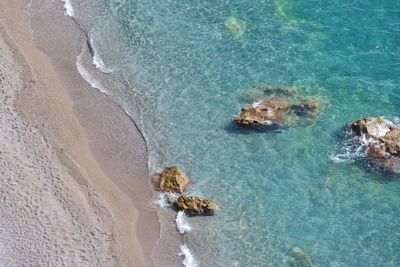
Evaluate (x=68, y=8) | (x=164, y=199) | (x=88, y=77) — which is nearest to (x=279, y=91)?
(x=164, y=199)

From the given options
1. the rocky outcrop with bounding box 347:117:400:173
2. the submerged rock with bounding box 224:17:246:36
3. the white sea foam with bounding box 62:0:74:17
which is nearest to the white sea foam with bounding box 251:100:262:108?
the rocky outcrop with bounding box 347:117:400:173

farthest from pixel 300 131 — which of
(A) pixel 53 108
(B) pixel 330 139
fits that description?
(A) pixel 53 108

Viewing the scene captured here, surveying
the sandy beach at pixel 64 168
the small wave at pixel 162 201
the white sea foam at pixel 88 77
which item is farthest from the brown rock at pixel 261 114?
the white sea foam at pixel 88 77

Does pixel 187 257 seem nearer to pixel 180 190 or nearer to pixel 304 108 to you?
pixel 180 190

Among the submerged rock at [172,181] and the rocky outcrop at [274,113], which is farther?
the rocky outcrop at [274,113]

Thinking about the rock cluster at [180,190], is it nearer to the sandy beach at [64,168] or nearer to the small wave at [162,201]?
the small wave at [162,201]

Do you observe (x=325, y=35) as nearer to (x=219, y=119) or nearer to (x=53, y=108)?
(x=219, y=119)
